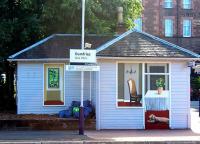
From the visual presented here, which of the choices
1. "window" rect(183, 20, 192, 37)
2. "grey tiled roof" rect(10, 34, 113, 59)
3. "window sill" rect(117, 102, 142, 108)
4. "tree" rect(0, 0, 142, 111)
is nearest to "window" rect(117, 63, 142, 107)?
"window sill" rect(117, 102, 142, 108)

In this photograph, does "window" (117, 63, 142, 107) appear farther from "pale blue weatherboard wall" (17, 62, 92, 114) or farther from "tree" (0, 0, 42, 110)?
"tree" (0, 0, 42, 110)

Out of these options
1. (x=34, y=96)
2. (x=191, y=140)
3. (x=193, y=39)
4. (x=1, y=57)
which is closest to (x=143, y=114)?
(x=191, y=140)

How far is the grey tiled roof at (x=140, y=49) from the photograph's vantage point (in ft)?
72.9

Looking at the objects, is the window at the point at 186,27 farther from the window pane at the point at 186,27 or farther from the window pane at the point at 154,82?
the window pane at the point at 154,82

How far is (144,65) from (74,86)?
4.48 metres

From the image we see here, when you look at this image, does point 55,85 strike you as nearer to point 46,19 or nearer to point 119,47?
point 119,47

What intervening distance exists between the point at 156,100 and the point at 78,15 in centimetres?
1080

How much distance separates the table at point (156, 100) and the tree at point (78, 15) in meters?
9.15

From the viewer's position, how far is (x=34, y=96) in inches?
1014

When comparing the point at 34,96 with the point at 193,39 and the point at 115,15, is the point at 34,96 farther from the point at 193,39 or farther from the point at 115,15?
the point at 193,39

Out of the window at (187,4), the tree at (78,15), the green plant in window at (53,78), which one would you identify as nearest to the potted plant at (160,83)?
the green plant in window at (53,78)

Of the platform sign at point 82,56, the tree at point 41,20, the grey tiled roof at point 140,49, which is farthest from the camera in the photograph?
the tree at point 41,20

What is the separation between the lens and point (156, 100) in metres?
22.6

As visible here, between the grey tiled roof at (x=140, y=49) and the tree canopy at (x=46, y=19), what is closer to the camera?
the grey tiled roof at (x=140, y=49)
